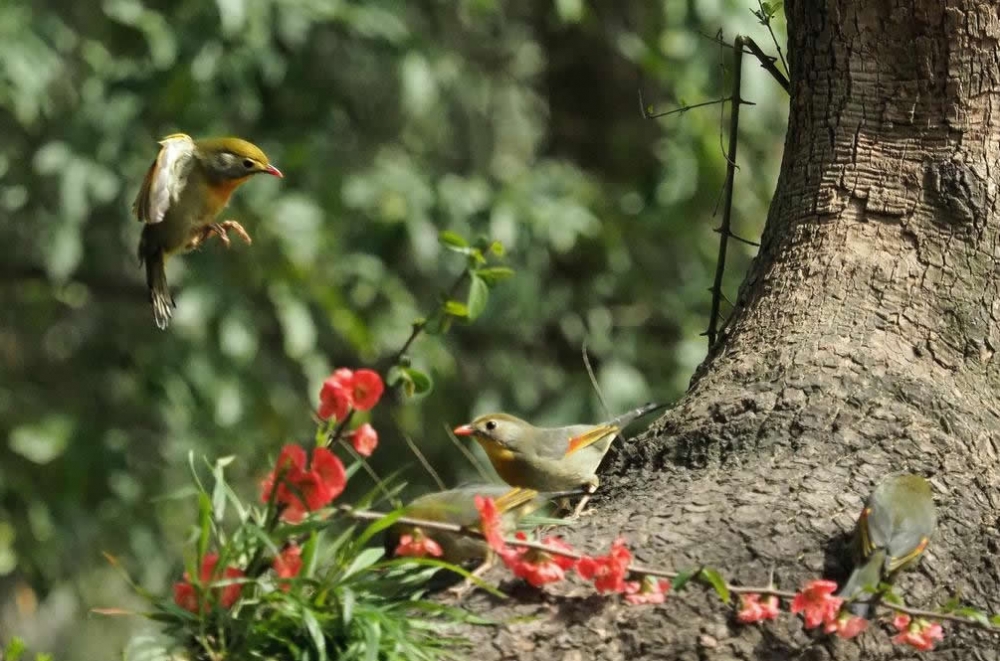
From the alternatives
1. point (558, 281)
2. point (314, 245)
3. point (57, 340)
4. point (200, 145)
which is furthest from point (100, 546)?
point (200, 145)

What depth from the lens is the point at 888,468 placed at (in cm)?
329

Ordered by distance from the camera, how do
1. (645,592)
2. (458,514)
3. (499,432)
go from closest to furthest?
(645,592) < (458,514) < (499,432)

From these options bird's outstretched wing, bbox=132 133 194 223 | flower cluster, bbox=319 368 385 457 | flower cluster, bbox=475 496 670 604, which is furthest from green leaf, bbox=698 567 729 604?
bird's outstretched wing, bbox=132 133 194 223

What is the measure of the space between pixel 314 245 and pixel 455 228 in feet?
2.58

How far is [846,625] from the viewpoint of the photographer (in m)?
2.87

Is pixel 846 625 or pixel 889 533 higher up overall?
pixel 889 533

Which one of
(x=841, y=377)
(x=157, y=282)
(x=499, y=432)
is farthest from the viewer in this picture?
(x=499, y=432)

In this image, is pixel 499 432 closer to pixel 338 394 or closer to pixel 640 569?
pixel 338 394

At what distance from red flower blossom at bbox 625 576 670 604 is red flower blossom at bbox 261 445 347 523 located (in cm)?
58

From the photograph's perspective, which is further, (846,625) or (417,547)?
(417,547)

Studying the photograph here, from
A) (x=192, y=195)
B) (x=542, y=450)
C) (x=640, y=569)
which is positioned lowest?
(x=542, y=450)

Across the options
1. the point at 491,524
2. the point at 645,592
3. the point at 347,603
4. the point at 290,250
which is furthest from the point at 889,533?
the point at 290,250

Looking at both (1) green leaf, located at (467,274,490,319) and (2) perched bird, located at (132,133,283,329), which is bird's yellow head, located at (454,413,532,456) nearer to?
(1) green leaf, located at (467,274,490,319)

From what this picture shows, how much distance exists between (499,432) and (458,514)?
1352 millimetres
